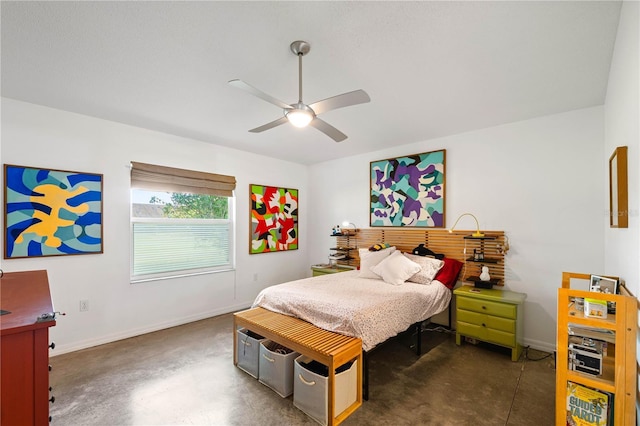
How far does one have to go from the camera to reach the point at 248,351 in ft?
8.66

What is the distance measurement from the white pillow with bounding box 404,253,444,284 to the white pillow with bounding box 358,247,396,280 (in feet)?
1.43

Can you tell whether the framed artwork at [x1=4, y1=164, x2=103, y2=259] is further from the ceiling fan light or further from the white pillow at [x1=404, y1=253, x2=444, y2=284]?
the white pillow at [x1=404, y1=253, x2=444, y2=284]

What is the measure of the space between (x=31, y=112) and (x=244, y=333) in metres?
3.12

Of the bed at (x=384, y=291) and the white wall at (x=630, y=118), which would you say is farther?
the bed at (x=384, y=291)

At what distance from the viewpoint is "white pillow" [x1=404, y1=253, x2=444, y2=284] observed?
11.2 feet

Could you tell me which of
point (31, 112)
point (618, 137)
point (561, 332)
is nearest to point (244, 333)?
point (561, 332)

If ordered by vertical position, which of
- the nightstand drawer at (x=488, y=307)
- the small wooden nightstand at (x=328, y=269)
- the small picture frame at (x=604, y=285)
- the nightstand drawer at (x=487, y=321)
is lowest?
the nightstand drawer at (x=487, y=321)

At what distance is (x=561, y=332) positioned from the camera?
1675mm

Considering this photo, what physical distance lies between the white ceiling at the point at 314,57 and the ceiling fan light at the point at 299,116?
1.28 ft

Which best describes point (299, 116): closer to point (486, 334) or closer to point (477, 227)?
point (477, 227)

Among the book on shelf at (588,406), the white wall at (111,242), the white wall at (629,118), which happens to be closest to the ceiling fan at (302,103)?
the white wall at (629,118)

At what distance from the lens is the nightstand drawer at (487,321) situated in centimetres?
290

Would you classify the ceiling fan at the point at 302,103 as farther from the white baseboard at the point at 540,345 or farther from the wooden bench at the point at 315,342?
the white baseboard at the point at 540,345

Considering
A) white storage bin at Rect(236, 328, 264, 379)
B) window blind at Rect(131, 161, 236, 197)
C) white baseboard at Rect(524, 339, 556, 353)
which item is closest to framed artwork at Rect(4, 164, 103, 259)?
window blind at Rect(131, 161, 236, 197)
